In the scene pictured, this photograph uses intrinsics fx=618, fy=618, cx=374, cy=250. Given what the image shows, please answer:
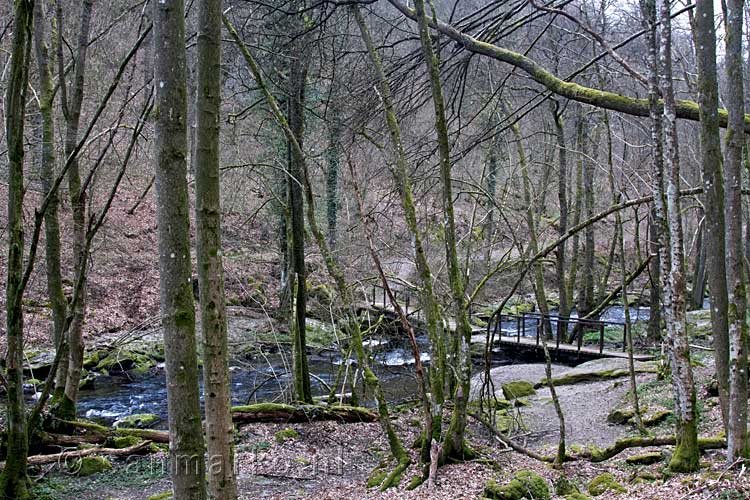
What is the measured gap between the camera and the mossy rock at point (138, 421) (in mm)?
9190

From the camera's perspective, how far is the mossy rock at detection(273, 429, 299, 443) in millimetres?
7957

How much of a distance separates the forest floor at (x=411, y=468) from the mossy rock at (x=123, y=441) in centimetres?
25

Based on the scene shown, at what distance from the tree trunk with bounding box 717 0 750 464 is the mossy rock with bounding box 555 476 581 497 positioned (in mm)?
1327

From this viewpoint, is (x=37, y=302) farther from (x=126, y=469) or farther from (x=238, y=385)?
(x=126, y=469)

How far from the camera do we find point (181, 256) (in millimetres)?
2652

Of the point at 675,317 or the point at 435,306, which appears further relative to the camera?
the point at 435,306

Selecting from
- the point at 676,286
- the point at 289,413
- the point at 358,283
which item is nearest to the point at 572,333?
the point at 358,283

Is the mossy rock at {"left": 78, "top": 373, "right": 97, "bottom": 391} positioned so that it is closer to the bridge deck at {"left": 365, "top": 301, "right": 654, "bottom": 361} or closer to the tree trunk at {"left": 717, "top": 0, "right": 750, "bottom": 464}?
the bridge deck at {"left": 365, "top": 301, "right": 654, "bottom": 361}

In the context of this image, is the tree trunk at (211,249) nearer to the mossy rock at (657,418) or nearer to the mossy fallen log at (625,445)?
the mossy fallen log at (625,445)

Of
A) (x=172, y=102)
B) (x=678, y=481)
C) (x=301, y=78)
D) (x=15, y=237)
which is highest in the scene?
(x=301, y=78)

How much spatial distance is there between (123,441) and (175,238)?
5.69 metres

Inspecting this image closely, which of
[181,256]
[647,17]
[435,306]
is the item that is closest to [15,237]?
[181,256]

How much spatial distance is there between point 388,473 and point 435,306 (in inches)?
69.6

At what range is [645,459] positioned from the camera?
19.3 feet
